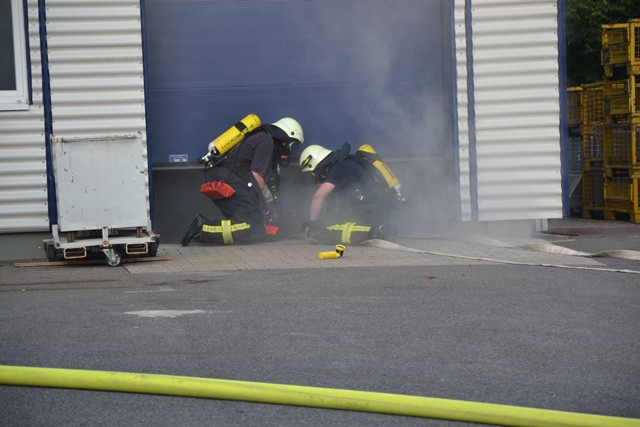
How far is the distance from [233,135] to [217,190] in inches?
29.0

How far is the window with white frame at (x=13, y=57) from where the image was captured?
1255cm

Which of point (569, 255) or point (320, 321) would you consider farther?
point (569, 255)

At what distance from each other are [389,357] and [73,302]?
318cm

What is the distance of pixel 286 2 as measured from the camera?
13.7 metres

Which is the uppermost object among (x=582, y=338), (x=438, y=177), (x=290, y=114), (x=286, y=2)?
(x=286, y=2)

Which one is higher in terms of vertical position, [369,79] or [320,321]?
[369,79]

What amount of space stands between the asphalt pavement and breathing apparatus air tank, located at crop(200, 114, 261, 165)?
2049 millimetres

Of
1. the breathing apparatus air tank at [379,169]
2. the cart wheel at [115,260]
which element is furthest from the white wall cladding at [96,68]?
the breathing apparatus air tank at [379,169]

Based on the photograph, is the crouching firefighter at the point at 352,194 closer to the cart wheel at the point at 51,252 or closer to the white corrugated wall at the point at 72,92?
the white corrugated wall at the point at 72,92

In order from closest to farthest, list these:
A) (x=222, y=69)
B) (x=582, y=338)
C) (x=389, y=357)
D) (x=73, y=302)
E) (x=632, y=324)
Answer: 1. (x=389, y=357)
2. (x=582, y=338)
3. (x=632, y=324)
4. (x=73, y=302)
5. (x=222, y=69)

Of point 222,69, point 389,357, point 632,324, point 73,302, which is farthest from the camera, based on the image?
point 222,69

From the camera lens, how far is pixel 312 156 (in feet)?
44.1

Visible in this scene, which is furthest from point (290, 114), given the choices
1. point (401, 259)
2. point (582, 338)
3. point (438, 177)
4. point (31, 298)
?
point (582, 338)

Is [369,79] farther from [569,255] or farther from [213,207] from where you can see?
[569,255]
